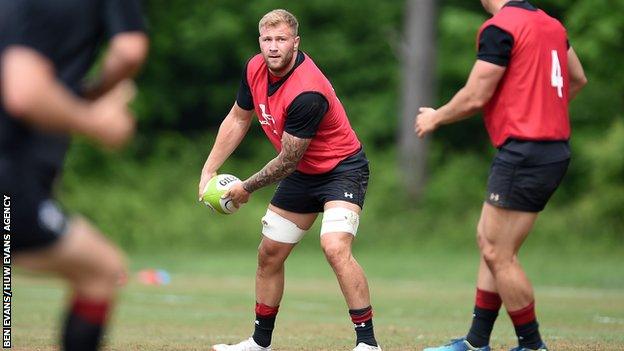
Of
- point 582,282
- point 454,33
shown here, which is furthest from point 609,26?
point 582,282

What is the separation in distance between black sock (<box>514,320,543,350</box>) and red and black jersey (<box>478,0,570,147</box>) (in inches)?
45.6

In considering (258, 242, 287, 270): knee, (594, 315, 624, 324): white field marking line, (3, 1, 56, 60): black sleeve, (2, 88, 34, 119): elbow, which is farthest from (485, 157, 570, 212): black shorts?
(594, 315, 624, 324): white field marking line

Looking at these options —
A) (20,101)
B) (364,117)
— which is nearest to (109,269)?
(20,101)

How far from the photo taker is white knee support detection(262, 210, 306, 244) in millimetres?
8031

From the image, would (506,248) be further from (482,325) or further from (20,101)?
(20,101)

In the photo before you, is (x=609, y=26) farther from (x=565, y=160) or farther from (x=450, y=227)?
(x=565, y=160)

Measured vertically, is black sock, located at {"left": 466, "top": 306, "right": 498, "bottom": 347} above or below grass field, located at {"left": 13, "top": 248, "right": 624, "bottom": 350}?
above

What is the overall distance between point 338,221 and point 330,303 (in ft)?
20.4

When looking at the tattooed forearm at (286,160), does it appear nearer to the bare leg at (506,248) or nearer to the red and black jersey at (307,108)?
the red and black jersey at (307,108)

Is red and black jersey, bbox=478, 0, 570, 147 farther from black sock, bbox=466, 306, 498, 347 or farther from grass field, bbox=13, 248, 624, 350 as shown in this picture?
grass field, bbox=13, 248, 624, 350

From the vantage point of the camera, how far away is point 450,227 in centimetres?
2358

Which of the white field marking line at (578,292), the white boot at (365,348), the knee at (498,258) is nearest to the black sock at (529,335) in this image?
the knee at (498,258)

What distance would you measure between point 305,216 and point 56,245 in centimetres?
350

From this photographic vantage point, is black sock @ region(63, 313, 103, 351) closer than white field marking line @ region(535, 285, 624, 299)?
Yes
